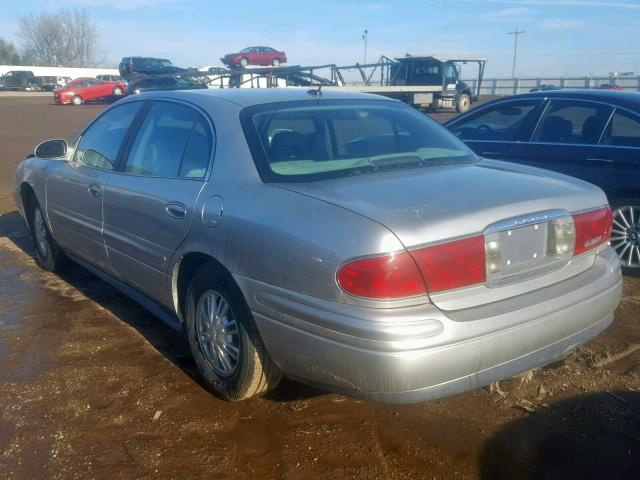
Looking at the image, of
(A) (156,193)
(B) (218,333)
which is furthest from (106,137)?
(B) (218,333)

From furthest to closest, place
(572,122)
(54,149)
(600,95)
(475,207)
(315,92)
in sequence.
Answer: (572,122), (600,95), (54,149), (315,92), (475,207)

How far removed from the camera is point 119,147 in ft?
14.1

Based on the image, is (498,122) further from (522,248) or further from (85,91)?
(85,91)

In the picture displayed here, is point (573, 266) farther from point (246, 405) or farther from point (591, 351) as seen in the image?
point (246, 405)

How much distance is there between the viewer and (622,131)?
5.40 m

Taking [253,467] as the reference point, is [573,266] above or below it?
above

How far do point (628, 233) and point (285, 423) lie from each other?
3633 millimetres

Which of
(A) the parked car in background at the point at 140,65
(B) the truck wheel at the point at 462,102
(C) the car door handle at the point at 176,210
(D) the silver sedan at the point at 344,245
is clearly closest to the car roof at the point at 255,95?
(D) the silver sedan at the point at 344,245

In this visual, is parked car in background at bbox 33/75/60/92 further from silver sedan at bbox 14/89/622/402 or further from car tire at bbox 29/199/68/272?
silver sedan at bbox 14/89/622/402

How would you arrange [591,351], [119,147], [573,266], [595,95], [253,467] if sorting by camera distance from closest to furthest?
[253,467] → [573,266] → [591,351] → [119,147] → [595,95]

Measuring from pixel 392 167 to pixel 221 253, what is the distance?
3.17 feet

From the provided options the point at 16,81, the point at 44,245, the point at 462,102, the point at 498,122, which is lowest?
the point at 462,102

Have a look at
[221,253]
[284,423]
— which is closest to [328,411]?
[284,423]

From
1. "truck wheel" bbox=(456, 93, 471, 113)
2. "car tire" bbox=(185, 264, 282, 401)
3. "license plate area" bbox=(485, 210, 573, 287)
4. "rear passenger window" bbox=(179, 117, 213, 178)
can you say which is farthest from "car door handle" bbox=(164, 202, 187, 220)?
"truck wheel" bbox=(456, 93, 471, 113)
